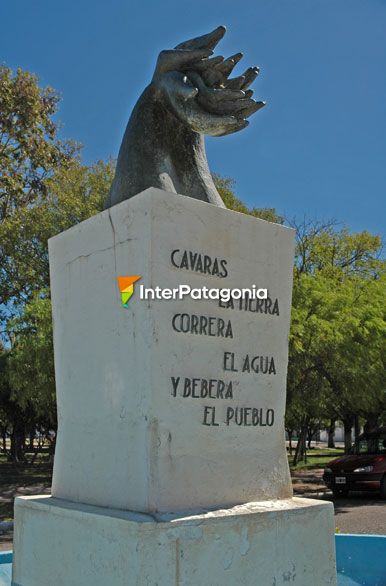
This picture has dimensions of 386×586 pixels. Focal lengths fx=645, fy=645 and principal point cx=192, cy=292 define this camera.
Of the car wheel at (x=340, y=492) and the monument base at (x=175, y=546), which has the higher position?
the monument base at (x=175, y=546)

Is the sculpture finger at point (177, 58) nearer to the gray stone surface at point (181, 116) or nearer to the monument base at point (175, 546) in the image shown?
the gray stone surface at point (181, 116)

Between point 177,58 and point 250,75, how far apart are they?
1.93 feet

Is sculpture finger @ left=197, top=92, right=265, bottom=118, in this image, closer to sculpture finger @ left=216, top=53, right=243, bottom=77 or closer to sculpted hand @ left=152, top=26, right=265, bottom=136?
sculpted hand @ left=152, top=26, right=265, bottom=136

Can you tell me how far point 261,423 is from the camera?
12.8 feet

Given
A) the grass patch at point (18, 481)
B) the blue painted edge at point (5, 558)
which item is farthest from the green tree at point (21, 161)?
the blue painted edge at point (5, 558)

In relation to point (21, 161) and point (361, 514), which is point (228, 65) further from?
point (21, 161)

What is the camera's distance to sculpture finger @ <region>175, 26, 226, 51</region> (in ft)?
13.8

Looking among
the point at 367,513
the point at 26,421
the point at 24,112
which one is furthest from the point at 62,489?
the point at 26,421

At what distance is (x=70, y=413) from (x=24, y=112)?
833 inches

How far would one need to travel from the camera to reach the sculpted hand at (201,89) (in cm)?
416

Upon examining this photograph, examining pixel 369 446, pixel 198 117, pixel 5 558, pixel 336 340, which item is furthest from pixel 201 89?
pixel 369 446

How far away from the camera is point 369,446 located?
17953 millimetres

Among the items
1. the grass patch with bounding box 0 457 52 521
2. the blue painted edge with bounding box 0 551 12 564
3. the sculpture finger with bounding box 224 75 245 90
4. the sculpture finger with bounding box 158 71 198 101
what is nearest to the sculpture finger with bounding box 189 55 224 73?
the sculpture finger with bounding box 158 71 198 101

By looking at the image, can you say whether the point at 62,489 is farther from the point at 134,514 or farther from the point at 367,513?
the point at 367,513
